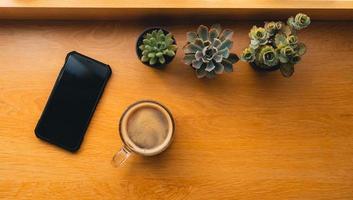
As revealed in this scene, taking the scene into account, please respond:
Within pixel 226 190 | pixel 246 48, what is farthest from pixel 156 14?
pixel 226 190

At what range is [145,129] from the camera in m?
1.07

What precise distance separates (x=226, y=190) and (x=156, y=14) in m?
0.49

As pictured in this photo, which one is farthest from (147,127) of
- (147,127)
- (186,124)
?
(186,124)

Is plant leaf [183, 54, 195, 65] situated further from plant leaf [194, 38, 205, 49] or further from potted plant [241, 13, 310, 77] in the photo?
potted plant [241, 13, 310, 77]

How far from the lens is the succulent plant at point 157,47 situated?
1.04 metres

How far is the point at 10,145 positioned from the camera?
106 cm

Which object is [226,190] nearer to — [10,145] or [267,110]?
[267,110]

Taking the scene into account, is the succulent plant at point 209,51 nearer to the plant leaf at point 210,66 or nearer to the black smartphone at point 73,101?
the plant leaf at point 210,66

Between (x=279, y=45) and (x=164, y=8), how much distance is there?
11.8 inches

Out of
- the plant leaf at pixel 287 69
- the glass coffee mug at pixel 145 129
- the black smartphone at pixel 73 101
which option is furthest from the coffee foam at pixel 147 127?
the plant leaf at pixel 287 69

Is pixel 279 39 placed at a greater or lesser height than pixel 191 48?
greater

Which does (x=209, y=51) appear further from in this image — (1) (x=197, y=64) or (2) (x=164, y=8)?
(2) (x=164, y=8)

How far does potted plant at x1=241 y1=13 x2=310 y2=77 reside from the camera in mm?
1000

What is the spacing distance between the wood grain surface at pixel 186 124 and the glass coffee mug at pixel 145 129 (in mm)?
41
